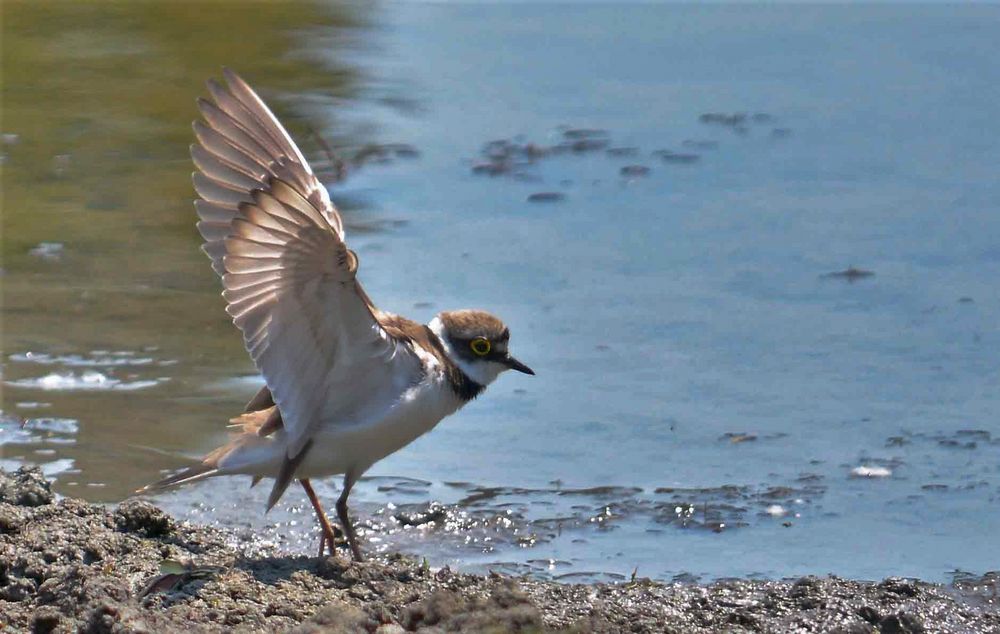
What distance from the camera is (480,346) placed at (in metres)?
7.71

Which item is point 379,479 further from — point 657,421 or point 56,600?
point 56,600

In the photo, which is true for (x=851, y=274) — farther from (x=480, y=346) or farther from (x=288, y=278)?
(x=288, y=278)

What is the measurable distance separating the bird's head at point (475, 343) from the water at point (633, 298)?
2.31ft

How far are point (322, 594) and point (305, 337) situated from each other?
117 centimetres

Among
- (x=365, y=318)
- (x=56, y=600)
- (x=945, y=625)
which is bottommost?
(x=945, y=625)

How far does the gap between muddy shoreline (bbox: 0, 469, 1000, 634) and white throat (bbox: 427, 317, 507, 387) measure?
39.7 inches

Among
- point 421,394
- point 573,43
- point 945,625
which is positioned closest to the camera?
point 945,625

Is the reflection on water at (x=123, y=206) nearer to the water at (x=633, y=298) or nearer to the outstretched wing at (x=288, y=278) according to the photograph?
the water at (x=633, y=298)

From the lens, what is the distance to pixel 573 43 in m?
16.6

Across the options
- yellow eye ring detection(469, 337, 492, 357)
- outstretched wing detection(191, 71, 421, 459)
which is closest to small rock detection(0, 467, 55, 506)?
outstretched wing detection(191, 71, 421, 459)

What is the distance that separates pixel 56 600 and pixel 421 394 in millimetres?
1914

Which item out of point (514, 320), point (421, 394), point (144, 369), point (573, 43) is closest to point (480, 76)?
point (573, 43)

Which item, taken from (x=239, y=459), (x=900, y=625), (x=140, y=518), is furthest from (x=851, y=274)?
(x=140, y=518)

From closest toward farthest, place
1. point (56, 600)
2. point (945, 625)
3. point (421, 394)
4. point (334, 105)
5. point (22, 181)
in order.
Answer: point (56, 600), point (945, 625), point (421, 394), point (22, 181), point (334, 105)
